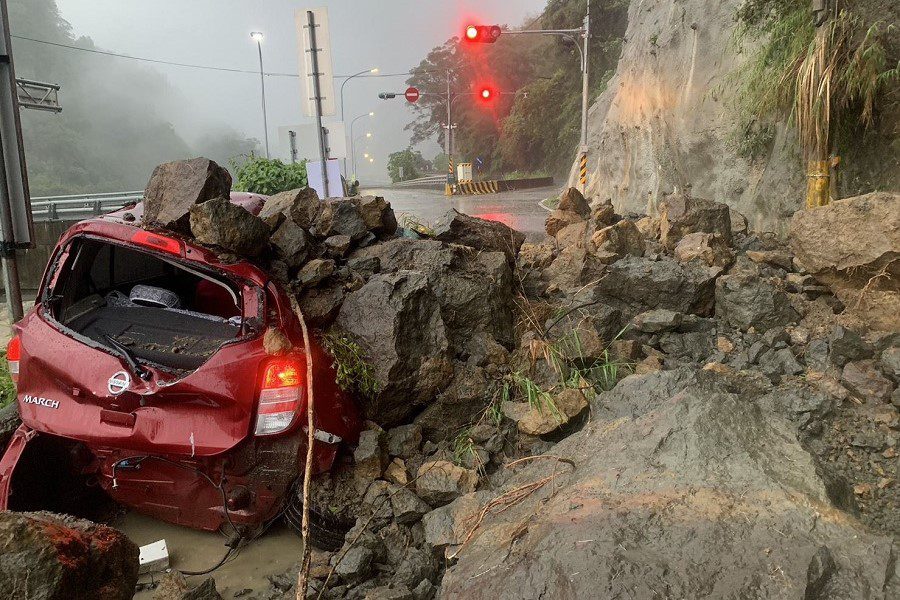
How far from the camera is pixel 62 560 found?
6.09 ft

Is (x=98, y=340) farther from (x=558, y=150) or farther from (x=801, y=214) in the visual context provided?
(x=558, y=150)

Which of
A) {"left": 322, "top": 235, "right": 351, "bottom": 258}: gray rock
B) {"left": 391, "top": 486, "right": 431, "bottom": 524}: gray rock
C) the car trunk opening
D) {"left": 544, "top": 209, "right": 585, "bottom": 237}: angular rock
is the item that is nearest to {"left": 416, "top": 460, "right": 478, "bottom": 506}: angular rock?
{"left": 391, "top": 486, "right": 431, "bottom": 524}: gray rock

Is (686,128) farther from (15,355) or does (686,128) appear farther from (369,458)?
(15,355)

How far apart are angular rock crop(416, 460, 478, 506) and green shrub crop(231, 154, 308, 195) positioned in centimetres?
853

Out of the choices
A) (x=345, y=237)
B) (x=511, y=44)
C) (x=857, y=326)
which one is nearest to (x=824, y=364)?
(x=857, y=326)

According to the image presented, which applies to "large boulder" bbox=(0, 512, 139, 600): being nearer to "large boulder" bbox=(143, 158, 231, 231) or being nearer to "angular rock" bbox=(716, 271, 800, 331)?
"large boulder" bbox=(143, 158, 231, 231)

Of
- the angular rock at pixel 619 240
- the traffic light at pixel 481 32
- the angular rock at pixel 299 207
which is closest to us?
the angular rock at pixel 299 207

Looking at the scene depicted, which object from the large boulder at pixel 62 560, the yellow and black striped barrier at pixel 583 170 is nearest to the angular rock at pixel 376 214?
the large boulder at pixel 62 560

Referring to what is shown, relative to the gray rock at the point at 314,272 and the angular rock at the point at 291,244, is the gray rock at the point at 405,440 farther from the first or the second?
the angular rock at the point at 291,244

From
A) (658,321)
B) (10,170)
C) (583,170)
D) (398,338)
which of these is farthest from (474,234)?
(583,170)

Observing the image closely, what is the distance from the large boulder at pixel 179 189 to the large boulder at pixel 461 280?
108 cm

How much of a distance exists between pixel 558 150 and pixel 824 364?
107ft

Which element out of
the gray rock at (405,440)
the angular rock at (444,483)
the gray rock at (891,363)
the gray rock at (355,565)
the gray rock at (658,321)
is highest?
the gray rock at (658,321)

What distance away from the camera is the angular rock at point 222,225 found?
3234 mm
